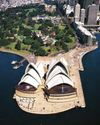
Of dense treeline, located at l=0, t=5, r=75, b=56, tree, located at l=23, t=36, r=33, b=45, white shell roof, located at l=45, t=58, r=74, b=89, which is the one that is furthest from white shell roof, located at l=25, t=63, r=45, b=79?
tree, located at l=23, t=36, r=33, b=45

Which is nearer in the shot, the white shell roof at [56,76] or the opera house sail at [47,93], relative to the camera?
the opera house sail at [47,93]

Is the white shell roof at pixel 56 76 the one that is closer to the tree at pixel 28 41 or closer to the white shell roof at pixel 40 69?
the white shell roof at pixel 40 69

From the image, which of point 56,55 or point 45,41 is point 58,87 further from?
point 45,41

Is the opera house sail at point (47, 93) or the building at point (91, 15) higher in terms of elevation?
the building at point (91, 15)

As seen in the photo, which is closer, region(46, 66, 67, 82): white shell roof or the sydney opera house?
the sydney opera house

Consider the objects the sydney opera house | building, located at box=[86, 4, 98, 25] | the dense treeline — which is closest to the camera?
the sydney opera house

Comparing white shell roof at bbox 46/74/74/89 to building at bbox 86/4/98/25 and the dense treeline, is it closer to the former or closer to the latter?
the dense treeline

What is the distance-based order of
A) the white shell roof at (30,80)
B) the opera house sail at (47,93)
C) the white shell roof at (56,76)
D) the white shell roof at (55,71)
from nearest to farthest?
the opera house sail at (47,93) < the white shell roof at (56,76) < the white shell roof at (30,80) < the white shell roof at (55,71)

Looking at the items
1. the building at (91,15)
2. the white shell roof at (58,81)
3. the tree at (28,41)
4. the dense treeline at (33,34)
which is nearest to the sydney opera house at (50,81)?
the white shell roof at (58,81)

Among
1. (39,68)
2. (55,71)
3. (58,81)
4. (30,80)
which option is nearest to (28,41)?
(39,68)
